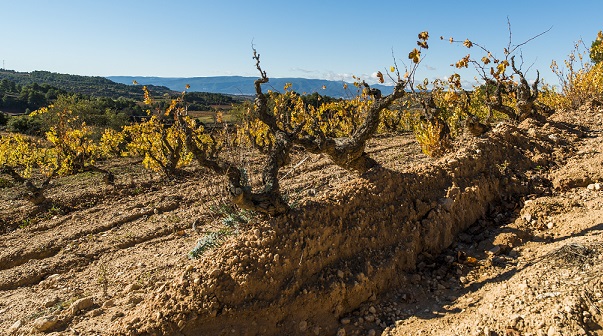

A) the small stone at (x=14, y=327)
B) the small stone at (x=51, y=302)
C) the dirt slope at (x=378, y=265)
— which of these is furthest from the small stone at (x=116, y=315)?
the small stone at (x=51, y=302)

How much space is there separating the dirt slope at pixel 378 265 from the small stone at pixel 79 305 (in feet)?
0.04

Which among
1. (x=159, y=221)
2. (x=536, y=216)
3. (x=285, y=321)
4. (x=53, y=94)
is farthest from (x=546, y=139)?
(x=53, y=94)

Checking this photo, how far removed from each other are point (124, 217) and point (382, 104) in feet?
20.2

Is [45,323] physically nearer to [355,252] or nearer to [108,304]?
[108,304]

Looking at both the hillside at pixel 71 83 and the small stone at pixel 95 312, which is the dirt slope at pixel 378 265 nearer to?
the small stone at pixel 95 312

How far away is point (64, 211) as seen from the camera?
371 inches

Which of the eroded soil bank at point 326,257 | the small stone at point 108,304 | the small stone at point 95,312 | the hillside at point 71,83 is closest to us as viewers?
the eroded soil bank at point 326,257

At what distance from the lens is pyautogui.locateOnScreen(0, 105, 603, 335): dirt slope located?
129 inches

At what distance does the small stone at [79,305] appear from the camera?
3999 millimetres

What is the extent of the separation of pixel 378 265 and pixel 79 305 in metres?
3.30

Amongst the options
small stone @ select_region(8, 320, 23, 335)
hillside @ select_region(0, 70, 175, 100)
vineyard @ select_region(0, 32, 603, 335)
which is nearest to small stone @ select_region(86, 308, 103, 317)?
vineyard @ select_region(0, 32, 603, 335)

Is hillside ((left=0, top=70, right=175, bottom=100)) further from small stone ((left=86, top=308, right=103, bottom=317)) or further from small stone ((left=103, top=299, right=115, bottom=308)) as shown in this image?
small stone ((left=86, top=308, right=103, bottom=317))

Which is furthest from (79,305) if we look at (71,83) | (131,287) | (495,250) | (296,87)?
(71,83)

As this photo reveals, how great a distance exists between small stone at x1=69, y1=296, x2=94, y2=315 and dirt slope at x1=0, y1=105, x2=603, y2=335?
0.04 feet
